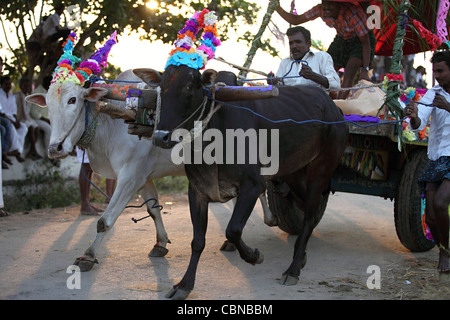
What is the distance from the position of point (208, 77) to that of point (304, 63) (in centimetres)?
201

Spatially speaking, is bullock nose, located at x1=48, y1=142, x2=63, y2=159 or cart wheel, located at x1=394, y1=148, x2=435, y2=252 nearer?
bullock nose, located at x1=48, y1=142, x2=63, y2=159

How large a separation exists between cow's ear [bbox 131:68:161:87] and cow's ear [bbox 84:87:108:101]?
0.85m

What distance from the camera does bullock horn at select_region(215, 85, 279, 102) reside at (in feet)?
13.8

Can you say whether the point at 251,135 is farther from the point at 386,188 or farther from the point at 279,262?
the point at 386,188

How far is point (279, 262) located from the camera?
17.9 feet

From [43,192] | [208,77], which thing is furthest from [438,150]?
[43,192]

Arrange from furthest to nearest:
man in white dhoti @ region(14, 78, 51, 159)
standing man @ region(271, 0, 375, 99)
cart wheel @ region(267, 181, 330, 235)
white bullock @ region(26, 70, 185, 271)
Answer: man in white dhoti @ region(14, 78, 51, 159), standing man @ region(271, 0, 375, 99), cart wheel @ region(267, 181, 330, 235), white bullock @ region(26, 70, 185, 271)

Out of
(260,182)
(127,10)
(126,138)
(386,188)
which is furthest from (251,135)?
(127,10)

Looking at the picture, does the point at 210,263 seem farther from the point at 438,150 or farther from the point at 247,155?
the point at 438,150

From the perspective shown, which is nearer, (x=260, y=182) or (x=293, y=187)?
(x=260, y=182)

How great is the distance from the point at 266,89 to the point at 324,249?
2517 mm

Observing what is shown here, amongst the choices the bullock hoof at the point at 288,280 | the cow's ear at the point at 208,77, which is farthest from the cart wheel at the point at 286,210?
the cow's ear at the point at 208,77

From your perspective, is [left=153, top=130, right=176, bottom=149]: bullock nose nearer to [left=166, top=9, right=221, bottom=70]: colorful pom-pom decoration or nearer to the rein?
[left=166, top=9, right=221, bottom=70]: colorful pom-pom decoration

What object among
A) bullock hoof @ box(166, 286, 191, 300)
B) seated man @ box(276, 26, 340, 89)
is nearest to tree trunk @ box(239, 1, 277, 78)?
seated man @ box(276, 26, 340, 89)
